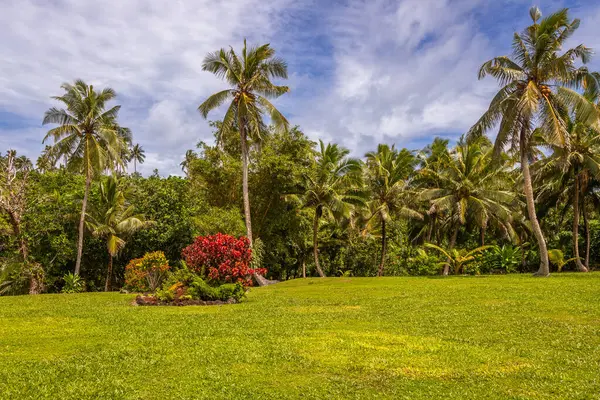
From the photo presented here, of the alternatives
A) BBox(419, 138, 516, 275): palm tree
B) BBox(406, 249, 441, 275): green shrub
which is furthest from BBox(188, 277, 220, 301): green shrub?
BBox(419, 138, 516, 275): palm tree

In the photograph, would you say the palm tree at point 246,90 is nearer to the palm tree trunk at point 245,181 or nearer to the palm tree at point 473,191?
the palm tree trunk at point 245,181

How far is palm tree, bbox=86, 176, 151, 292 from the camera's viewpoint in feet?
80.7

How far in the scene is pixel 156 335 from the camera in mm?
8250

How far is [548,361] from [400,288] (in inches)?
411

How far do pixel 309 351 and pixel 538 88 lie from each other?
16.7 metres

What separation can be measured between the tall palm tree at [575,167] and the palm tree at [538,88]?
8.06ft

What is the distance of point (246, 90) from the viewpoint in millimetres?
23250

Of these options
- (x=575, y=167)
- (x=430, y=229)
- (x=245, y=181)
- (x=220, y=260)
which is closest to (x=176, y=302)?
(x=220, y=260)

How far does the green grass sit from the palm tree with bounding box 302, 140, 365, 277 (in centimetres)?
1446

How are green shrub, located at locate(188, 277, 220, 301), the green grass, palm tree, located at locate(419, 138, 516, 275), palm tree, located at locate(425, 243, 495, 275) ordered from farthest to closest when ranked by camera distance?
palm tree, located at locate(419, 138, 516, 275), palm tree, located at locate(425, 243, 495, 275), green shrub, located at locate(188, 277, 220, 301), the green grass

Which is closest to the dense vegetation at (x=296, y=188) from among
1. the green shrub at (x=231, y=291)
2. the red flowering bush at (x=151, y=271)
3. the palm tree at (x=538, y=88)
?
the palm tree at (x=538, y=88)

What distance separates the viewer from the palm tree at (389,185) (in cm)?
2820

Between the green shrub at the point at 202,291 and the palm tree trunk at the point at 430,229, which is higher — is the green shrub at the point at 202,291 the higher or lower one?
the lower one

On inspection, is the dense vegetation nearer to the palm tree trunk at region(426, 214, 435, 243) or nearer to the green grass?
the palm tree trunk at region(426, 214, 435, 243)
